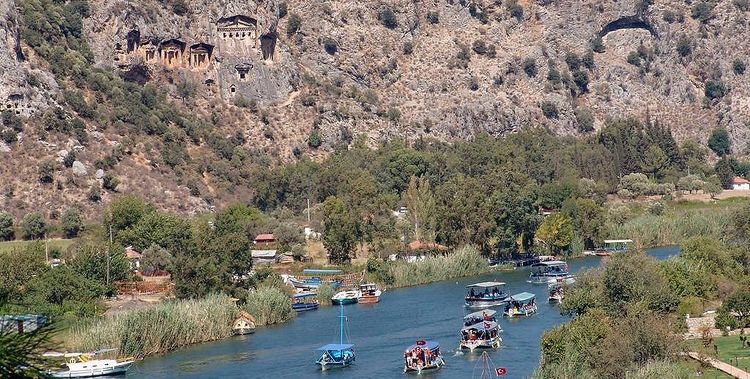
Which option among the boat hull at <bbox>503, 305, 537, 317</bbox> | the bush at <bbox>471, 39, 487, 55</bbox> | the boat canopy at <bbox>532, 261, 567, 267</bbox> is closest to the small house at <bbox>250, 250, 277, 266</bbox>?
the boat canopy at <bbox>532, 261, 567, 267</bbox>

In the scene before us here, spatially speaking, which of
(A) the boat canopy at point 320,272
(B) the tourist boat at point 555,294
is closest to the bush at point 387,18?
(A) the boat canopy at point 320,272

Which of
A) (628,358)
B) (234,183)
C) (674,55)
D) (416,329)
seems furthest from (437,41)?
(628,358)

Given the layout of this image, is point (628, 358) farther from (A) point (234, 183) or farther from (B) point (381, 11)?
(B) point (381, 11)

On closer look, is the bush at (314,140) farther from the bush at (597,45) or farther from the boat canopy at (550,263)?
the boat canopy at (550,263)

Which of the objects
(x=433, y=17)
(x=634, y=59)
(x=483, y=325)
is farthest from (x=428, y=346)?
(x=634, y=59)

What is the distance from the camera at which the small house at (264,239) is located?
9531 cm

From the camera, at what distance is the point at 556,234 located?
96500 millimetres

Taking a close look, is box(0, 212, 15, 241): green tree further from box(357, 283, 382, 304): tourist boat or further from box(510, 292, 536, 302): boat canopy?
box(510, 292, 536, 302): boat canopy

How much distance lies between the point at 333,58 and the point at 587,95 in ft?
102

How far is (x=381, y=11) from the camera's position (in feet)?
479

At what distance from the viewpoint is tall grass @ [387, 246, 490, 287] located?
84.1 metres

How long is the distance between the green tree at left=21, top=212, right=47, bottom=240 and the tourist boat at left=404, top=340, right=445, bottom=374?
148ft

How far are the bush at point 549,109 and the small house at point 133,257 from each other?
69513 mm

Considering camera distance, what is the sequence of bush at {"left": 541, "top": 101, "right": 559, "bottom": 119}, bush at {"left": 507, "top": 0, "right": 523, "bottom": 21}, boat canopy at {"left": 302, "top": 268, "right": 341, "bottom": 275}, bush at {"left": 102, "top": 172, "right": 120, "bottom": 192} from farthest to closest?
bush at {"left": 507, "top": 0, "right": 523, "bottom": 21} → bush at {"left": 541, "top": 101, "right": 559, "bottom": 119} → bush at {"left": 102, "top": 172, "right": 120, "bottom": 192} → boat canopy at {"left": 302, "top": 268, "right": 341, "bottom": 275}
